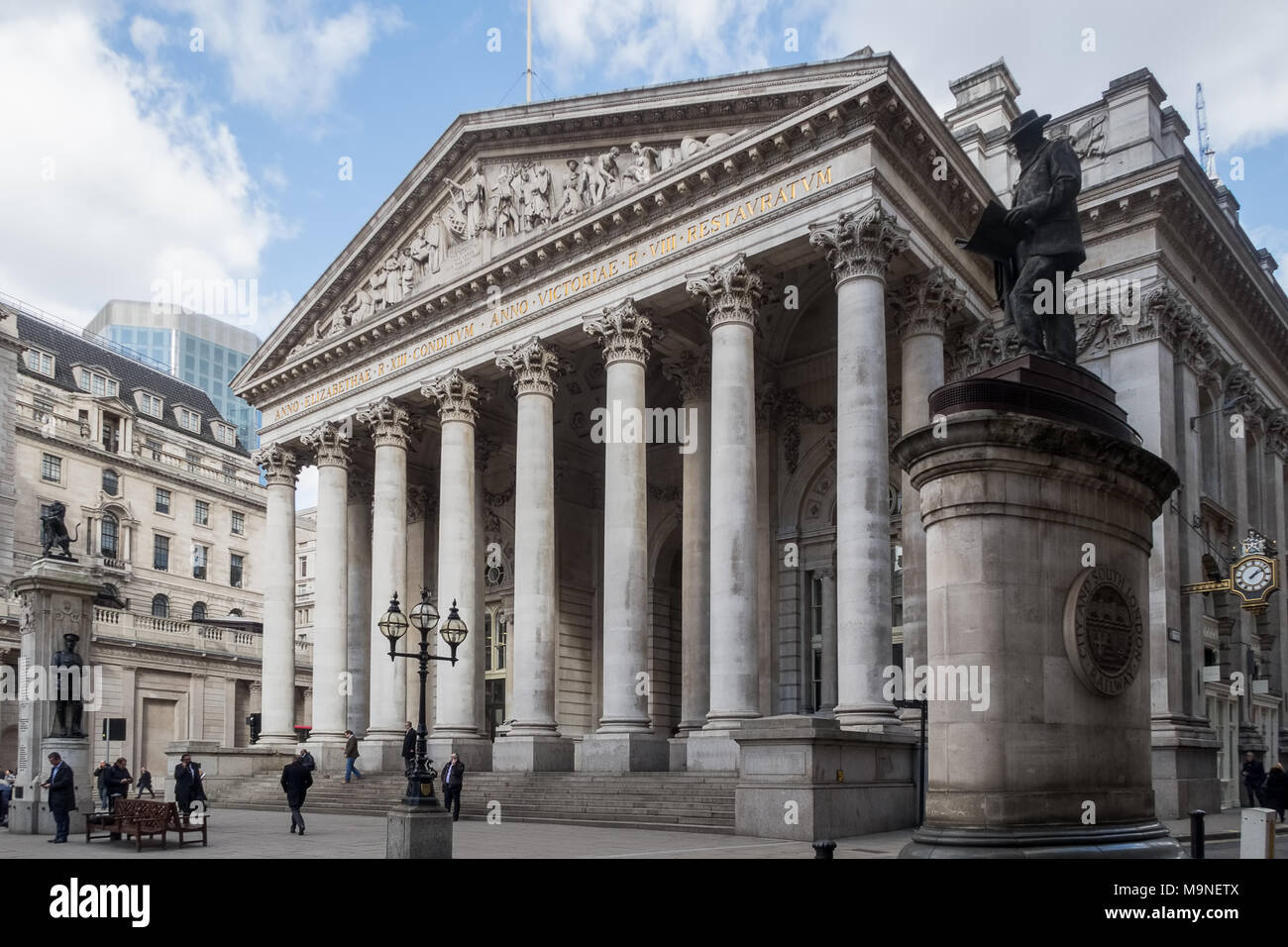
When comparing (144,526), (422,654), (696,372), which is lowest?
(422,654)

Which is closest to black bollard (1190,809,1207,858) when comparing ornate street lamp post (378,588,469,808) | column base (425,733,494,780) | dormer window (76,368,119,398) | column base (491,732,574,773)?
ornate street lamp post (378,588,469,808)

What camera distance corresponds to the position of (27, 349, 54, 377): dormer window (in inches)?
2881

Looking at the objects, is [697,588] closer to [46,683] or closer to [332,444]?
[46,683]

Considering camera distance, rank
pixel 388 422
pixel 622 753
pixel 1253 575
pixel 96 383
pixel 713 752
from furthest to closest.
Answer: pixel 96 383 < pixel 388 422 < pixel 622 753 < pixel 1253 575 < pixel 713 752

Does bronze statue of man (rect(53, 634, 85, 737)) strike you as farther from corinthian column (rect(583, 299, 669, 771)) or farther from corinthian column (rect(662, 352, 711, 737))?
corinthian column (rect(662, 352, 711, 737))

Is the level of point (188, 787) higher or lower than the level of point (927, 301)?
lower

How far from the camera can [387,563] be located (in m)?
41.0

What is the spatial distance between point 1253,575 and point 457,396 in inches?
930

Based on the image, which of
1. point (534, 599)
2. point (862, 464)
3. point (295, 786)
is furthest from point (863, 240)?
point (295, 786)

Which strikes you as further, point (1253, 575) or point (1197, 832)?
point (1253, 575)

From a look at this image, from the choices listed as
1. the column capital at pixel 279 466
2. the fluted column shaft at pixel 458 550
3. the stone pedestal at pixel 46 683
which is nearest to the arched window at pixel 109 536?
the column capital at pixel 279 466

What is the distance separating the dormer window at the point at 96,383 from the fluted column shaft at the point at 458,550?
43567 millimetres
